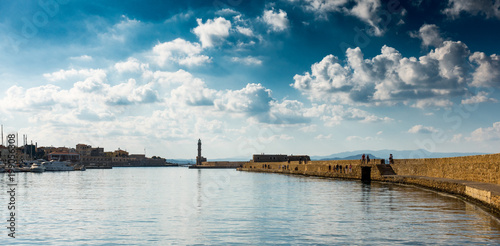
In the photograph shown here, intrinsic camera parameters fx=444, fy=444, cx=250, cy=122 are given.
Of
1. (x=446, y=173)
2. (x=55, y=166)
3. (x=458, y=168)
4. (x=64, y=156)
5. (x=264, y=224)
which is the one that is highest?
(x=458, y=168)

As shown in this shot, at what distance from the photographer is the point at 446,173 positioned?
36.1m

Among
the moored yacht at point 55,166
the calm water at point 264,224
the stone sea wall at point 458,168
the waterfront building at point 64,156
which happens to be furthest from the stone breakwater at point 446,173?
the waterfront building at point 64,156

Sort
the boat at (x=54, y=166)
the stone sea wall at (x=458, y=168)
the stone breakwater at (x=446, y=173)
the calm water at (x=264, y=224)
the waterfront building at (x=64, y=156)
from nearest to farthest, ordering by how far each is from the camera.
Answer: the calm water at (x=264, y=224) < the stone breakwater at (x=446, y=173) < the stone sea wall at (x=458, y=168) < the boat at (x=54, y=166) < the waterfront building at (x=64, y=156)

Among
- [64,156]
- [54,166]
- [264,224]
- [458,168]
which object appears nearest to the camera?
[264,224]

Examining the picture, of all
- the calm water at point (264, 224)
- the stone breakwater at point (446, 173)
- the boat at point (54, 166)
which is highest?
the stone breakwater at point (446, 173)

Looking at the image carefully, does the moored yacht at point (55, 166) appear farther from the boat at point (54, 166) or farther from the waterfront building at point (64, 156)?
the waterfront building at point (64, 156)

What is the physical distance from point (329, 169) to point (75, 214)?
47.2 meters

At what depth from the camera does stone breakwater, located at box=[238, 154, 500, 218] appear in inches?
869

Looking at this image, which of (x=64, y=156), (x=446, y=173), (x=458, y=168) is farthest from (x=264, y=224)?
(x=64, y=156)

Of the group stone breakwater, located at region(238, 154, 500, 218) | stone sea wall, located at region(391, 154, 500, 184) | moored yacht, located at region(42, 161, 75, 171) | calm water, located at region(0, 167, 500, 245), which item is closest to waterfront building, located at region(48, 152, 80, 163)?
moored yacht, located at region(42, 161, 75, 171)

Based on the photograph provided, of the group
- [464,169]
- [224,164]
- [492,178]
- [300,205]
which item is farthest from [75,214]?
[224,164]

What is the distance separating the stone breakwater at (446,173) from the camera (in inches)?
869

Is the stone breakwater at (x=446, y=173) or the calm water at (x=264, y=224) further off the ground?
the stone breakwater at (x=446, y=173)

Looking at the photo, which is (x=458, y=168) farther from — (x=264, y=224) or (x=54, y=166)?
(x=54, y=166)
